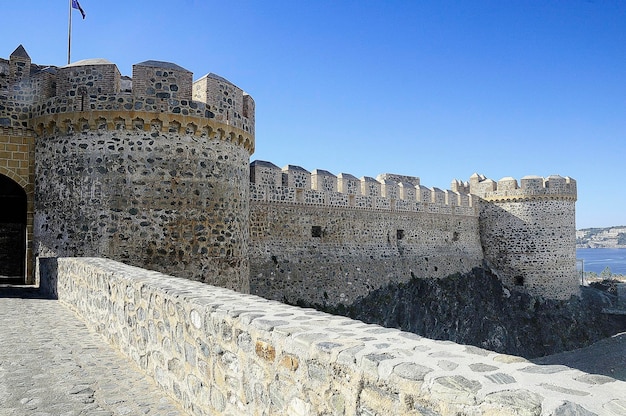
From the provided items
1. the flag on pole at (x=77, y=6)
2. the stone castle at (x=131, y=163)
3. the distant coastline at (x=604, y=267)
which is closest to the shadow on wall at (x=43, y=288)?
the stone castle at (x=131, y=163)

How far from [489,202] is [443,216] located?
169 inches

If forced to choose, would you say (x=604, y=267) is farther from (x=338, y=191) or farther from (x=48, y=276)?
(x=48, y=276)

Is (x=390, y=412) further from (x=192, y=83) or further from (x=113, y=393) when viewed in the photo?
(x=192, y=83)

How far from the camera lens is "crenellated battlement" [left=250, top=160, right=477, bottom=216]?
1420 cm

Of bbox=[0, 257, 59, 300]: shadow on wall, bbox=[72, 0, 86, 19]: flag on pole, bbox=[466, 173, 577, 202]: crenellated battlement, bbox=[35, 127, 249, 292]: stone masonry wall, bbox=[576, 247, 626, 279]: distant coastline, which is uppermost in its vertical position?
bbox=[72, 0, 86, 19]: flag on pole

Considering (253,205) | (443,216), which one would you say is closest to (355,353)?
(253,205)

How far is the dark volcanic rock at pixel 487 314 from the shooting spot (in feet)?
56.6

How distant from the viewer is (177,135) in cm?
792

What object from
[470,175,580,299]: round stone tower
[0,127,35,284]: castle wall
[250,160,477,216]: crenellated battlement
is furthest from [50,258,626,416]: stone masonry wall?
[470,175,580,299]: round stone tower

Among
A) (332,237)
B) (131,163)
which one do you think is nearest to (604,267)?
(332,237)

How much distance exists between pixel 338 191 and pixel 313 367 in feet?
46.9

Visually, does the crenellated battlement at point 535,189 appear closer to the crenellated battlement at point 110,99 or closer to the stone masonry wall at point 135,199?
the crenellated battlement at point 110,99

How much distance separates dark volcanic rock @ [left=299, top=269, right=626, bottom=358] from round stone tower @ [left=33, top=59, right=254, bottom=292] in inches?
309

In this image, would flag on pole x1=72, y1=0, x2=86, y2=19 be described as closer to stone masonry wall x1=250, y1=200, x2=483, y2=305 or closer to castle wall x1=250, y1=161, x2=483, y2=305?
castle wall x1=250, y1=161, x2=483, y2=305
